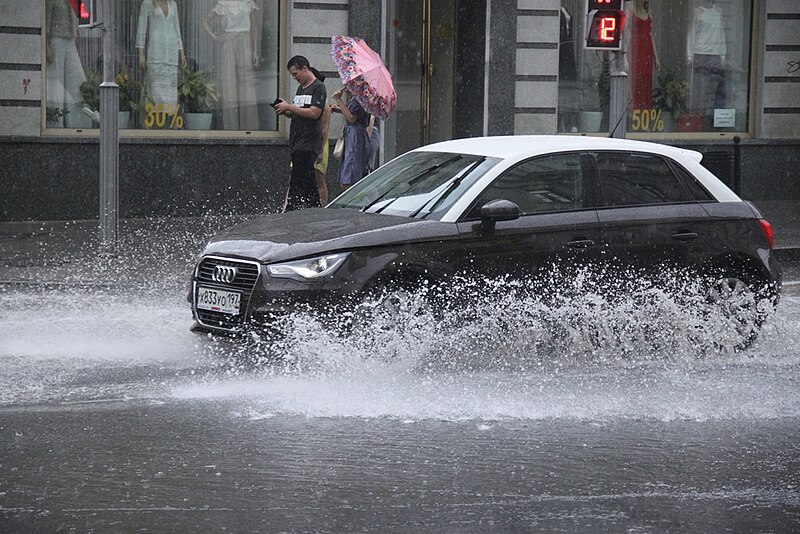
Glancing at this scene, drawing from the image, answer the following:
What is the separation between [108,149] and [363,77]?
9.38 ft

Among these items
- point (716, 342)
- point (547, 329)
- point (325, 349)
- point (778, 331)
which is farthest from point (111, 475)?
point (778, 331)

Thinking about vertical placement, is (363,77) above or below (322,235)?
above

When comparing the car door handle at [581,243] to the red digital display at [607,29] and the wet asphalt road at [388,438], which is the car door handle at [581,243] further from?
the red digital display at [607,29]

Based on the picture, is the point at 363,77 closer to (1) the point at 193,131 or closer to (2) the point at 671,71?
(1) the point at 193,131

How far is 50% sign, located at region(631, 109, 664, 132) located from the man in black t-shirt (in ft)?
25.2

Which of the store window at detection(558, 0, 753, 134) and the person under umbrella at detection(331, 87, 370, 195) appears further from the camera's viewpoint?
the store window at detection(558, 0, 753, 134)

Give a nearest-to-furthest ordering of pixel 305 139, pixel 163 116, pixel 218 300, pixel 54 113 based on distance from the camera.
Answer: pixel 218 300
pixel 305 139
pixel 54 113
pixel 163 116

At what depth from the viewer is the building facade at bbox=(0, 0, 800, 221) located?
17.6 m

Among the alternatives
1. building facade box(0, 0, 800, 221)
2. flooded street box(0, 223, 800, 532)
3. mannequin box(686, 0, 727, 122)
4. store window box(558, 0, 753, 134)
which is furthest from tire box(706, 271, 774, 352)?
mannequin box(686, 0, 727, 122)

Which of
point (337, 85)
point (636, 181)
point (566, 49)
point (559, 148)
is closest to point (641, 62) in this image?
point (566, 49)

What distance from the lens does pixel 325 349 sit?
27.2 ft

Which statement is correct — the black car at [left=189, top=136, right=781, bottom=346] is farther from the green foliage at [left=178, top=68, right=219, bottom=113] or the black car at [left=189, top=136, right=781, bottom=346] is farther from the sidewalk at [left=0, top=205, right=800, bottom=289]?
the green foliage at [left=178, top=68, right=219, bottom=113]

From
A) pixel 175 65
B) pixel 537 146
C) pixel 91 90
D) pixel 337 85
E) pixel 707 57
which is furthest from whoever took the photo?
pixel 707 57

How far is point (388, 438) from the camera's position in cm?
684
